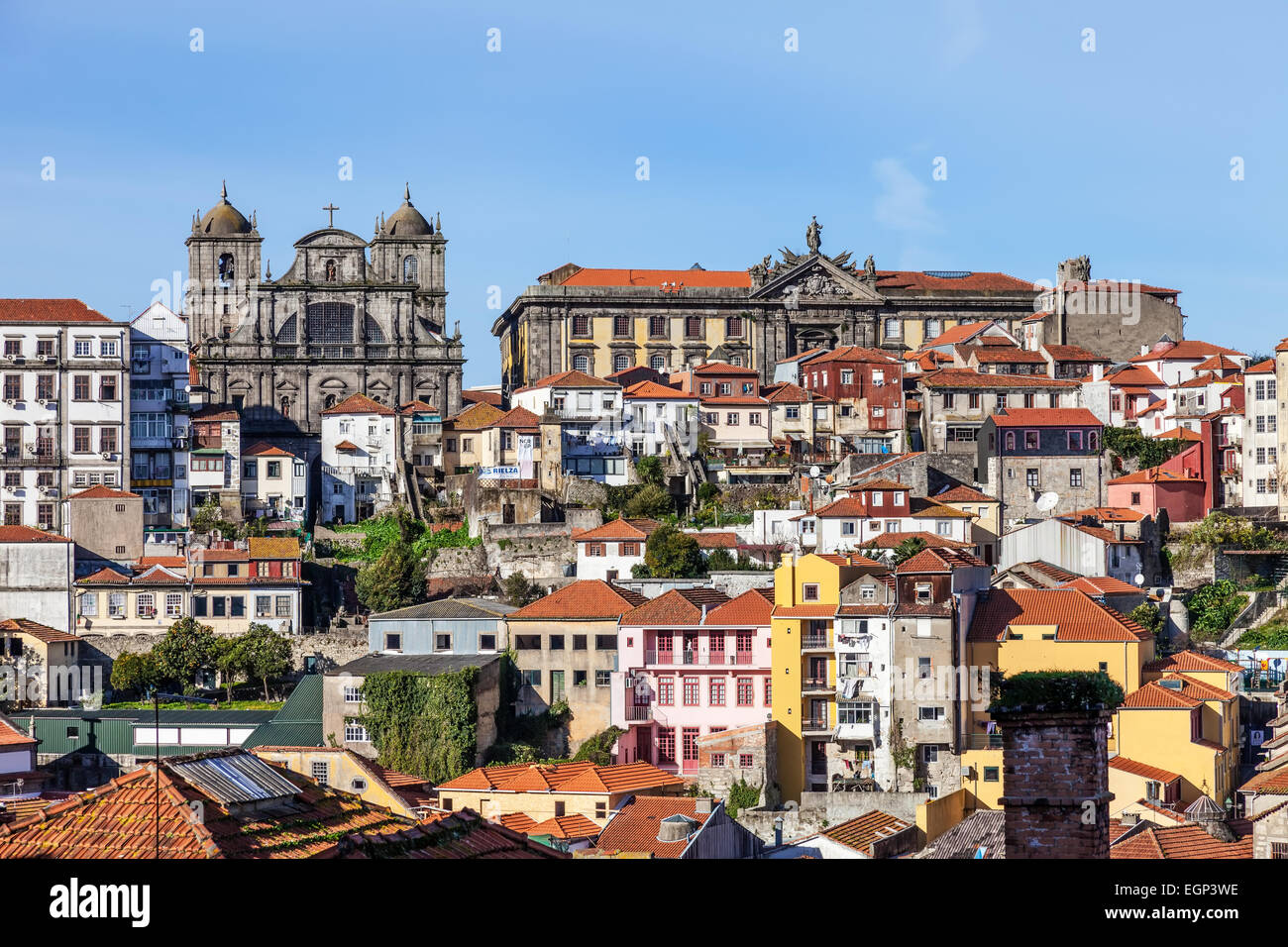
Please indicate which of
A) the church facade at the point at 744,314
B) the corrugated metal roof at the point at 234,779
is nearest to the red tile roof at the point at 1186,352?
the church facade at the point at 744,314

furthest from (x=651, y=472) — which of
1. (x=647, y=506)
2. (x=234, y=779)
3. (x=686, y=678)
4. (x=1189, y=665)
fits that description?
(x=234, y=779)

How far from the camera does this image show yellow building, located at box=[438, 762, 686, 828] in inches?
1822

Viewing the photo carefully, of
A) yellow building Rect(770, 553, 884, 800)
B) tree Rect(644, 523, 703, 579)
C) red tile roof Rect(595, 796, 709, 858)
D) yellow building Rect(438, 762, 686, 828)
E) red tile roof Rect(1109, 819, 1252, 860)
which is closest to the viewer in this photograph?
red tile roof Rect(1109, 819, 1252, 860)

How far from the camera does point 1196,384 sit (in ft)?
262

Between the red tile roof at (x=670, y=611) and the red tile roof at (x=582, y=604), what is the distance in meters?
0.75

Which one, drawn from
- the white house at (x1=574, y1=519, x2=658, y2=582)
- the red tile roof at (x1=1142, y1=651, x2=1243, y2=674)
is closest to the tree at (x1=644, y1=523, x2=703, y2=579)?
the white house at (x1=574, y1=519, x2=658, y2=582)

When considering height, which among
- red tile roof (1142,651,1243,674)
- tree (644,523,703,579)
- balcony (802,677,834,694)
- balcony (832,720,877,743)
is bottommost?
balcony (832,720,877,743)

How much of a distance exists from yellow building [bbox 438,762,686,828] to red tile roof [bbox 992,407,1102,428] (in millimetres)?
26171

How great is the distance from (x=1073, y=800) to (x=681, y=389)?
68611 millimetres

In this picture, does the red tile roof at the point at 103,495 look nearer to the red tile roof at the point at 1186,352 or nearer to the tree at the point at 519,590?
the tree at the point at 519,590

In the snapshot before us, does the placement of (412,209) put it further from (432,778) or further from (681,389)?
(432,778)

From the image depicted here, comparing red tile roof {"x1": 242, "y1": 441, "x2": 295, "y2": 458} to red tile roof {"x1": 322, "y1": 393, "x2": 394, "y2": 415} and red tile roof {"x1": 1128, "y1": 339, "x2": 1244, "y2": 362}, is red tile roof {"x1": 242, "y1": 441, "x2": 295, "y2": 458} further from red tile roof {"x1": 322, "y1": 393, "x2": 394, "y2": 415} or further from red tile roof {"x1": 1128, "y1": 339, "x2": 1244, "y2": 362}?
red tile roof {"x1": 1128, "y1": 339, "x2": 1244, "y2": 362}

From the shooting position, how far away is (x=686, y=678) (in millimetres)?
56531
